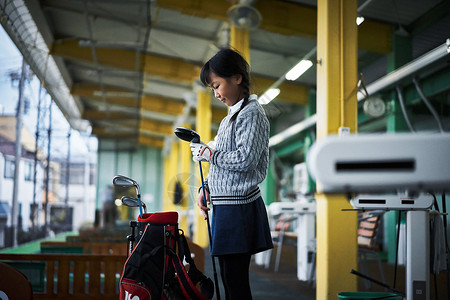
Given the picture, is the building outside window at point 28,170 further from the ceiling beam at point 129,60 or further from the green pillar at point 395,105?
the green pillar at point 395,105

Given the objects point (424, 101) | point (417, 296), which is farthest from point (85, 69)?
point (417, 296)

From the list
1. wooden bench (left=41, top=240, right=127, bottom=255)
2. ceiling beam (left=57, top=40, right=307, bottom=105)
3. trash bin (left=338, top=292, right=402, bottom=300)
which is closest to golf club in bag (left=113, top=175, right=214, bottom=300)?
trash bin (left=338, top=292, right=402, bottom=300)

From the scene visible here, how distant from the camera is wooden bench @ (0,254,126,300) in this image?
10.5ft

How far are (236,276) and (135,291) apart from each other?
0.55 metres

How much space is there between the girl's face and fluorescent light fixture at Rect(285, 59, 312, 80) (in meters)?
3.60

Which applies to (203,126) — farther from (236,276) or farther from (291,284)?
(236,276)

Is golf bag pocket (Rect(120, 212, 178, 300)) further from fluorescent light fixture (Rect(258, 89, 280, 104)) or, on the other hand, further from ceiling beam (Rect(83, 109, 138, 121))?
ceiling beam (Rect(83, 109, 138, 121))

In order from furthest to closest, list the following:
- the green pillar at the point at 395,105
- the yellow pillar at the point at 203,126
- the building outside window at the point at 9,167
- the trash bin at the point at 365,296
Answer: the yellow pillar at the point at 203,126, the green pillar at the point at 395,105, the building outside window at the point at 9,167, the trash bin at the point at 365,296

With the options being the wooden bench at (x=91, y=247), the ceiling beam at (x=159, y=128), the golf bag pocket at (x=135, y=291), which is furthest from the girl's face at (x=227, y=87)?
the ceiling beam at (x=159, y=128)

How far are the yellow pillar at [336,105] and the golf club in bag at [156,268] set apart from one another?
2030 millimetres

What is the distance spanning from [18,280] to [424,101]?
540cm

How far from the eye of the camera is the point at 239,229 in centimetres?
153

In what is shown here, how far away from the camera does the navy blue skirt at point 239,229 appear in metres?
1.52

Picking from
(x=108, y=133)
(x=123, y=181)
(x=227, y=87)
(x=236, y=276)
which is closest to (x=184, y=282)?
(x=236, y=276)
